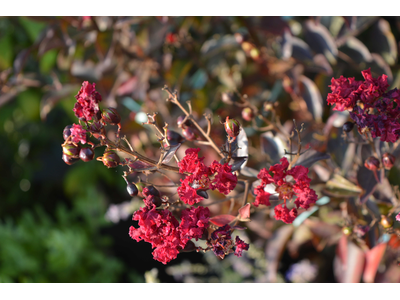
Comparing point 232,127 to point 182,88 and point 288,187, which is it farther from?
point 182,88

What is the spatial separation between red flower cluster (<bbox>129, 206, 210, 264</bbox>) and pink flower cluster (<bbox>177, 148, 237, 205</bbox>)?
3 centimetres

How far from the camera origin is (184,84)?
112cm

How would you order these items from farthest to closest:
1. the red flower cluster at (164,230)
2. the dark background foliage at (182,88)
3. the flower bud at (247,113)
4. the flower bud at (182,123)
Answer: the dark background foliage at (182,88)
the flower bud at (247,113)
the flower bud at (182,123)
the red flower cluster at (164,230)

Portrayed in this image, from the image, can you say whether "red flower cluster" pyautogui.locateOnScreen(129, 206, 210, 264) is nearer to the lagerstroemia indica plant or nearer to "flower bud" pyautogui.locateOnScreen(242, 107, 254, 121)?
the lagerstroemia indica plant

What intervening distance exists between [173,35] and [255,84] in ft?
1.18

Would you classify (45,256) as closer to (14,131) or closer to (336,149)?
(14,131)

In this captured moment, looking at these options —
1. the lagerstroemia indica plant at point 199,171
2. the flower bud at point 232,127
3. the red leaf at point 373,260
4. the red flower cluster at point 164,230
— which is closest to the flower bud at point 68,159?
the lagerstroemia indica plant at point 199,171

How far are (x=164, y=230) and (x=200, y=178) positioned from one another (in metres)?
0.08

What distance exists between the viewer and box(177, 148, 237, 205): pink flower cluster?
0.44 meters

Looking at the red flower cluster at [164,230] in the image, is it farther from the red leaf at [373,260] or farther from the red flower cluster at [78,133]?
the red leaf at [373,260]

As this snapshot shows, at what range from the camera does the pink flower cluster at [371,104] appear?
442 mm

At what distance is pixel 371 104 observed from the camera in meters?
0.45

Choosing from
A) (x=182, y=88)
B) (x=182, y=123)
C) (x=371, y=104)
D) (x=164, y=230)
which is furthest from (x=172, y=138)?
(x=182, y=88)

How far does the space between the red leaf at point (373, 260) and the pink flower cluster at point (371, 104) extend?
0.41 metres
